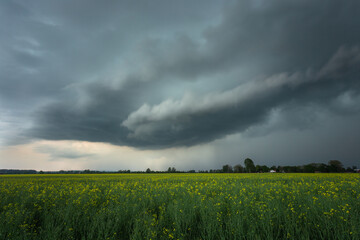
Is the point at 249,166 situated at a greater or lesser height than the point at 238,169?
greater

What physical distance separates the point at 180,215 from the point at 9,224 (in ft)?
17.9

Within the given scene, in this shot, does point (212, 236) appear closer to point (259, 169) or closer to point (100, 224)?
point (100, 224)

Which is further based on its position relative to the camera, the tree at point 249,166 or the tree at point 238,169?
the tree at point 238,169

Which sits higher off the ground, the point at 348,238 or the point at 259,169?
the point at 348,238

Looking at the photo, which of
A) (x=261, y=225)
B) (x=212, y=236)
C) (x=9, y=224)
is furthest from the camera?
(x=9, y=224)

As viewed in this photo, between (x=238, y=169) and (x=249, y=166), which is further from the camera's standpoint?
(x=238, y=169)

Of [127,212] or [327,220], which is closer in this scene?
[327,220]

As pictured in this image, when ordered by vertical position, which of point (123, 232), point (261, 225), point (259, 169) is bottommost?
point (259, 169)

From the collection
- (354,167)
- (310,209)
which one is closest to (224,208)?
(310,209)

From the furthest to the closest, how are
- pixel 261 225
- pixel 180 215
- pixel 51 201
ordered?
pixel 51 201 < pixel 180 215 < pixel 261 225

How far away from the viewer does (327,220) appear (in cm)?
484

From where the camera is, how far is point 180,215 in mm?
5707

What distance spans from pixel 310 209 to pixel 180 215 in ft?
15.4

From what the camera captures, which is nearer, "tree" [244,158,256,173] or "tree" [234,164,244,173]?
"tree" [244,158,256,173]
